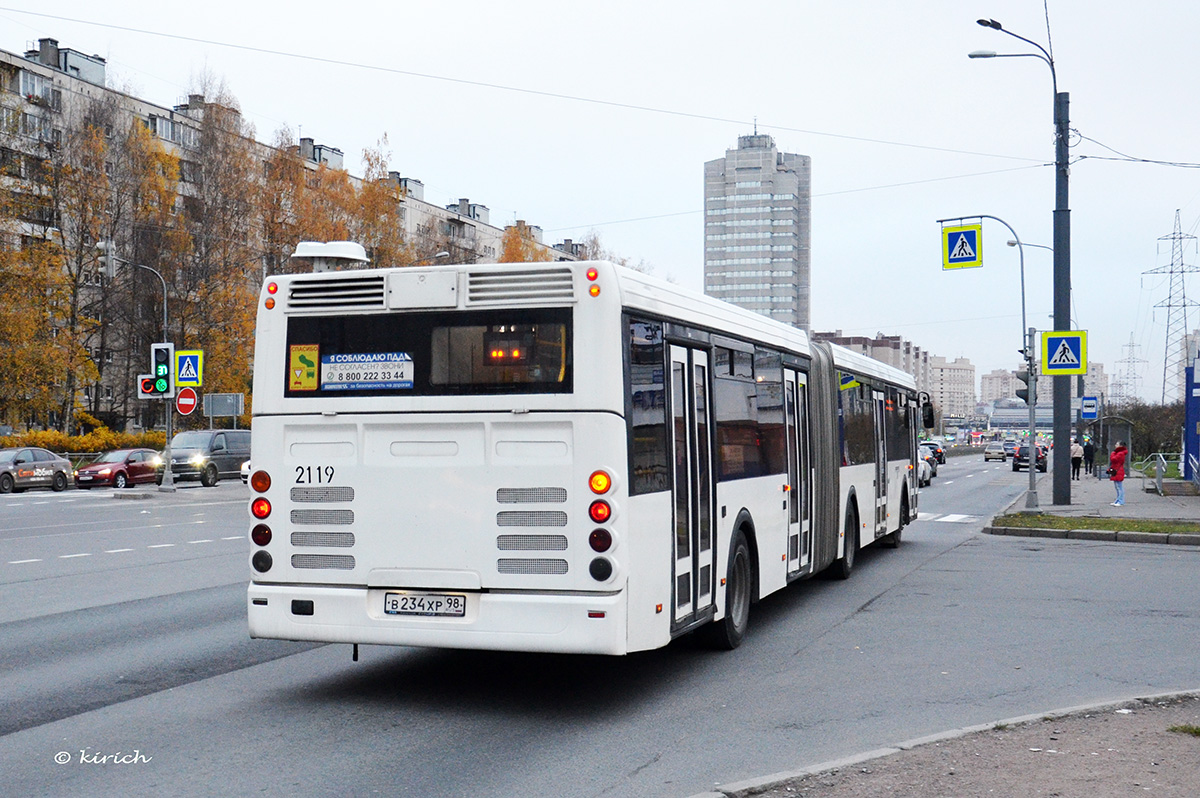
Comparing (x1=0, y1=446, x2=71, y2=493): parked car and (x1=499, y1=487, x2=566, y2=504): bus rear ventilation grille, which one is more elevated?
(x1=499, y1=487, x2=566, y2=504): bus rear ventilation grille

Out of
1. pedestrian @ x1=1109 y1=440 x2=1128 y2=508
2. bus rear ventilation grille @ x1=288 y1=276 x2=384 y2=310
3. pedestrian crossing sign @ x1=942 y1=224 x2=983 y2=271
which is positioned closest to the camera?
bus rear ventilation grille @ x1=288 y1=276 x2=384 y2=310

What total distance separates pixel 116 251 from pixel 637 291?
51829 mm

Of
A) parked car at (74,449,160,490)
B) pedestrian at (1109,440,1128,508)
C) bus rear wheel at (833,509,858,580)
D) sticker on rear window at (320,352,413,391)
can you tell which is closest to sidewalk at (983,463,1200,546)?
pedestrian at (1109,440,1128,508)

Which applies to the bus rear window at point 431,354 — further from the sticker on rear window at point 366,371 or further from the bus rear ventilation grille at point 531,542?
the bus rear ventilation grille at point 531,542

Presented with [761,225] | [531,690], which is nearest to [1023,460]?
[531,690]

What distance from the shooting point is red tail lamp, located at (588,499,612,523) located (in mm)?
7090

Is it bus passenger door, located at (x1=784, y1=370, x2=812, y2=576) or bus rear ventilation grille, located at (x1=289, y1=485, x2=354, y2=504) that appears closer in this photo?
bus rear ventilation grille, located at (x1=289, y1=485, x2=354, y2=504)

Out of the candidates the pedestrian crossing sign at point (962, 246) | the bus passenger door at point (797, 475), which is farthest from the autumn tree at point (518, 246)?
the bus passenger door at point (797, 475)

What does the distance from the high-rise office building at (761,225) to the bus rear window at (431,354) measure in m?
181

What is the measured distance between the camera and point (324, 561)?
7621mm

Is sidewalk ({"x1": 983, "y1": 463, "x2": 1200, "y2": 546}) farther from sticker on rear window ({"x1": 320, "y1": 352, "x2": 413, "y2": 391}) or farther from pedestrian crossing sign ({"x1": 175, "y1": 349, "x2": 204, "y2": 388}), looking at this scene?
pedestrian crossing sign ({"x1": 175, "y1": 349, "x2": 204, "y2": 388})

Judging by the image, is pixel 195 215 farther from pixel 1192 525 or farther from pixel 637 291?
pixel 637 291

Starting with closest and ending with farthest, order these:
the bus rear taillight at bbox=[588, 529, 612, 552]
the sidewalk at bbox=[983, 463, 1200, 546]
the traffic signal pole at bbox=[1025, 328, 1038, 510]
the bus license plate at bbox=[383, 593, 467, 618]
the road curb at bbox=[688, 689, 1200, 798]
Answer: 1. the road curb at bbox=[688, 689, 1200, 798]
2. the bus rear taillight at bbox=[588, 529, 612, 552]
3. the bus license plate at bbox=[383, 593, 467, 618]
4. the sidewalk at bbox=[983, 463, 1200, 546]
5. the traffic signal pole at bbox=[1025, 328, 1038, 510]

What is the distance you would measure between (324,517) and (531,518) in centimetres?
136
